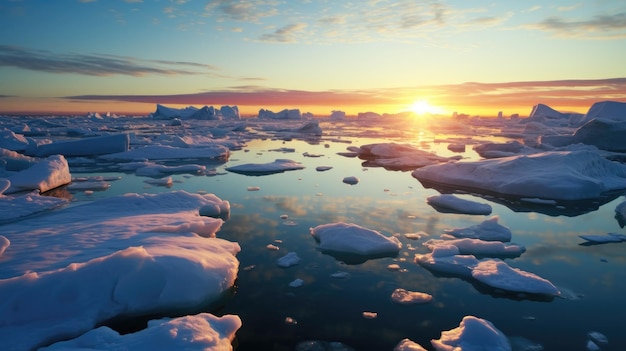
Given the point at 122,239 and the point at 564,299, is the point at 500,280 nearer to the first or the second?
the point at 564,299

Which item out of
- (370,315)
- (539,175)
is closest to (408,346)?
(370,315)

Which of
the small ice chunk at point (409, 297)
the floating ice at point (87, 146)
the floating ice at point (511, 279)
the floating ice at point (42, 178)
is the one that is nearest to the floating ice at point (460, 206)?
the floating ice at point (511, 279)

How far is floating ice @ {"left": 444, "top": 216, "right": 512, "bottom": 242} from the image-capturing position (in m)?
5.71

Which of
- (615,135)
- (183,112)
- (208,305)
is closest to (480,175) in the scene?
(208,305)

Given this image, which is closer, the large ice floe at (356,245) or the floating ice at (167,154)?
the large ice floe at (356,245)

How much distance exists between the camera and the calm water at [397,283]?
3297 mm

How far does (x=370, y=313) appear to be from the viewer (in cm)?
358

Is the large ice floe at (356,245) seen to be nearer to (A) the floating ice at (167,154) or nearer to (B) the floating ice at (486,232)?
(B) the floating ice at (486,232)

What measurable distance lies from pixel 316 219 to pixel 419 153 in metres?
10.3

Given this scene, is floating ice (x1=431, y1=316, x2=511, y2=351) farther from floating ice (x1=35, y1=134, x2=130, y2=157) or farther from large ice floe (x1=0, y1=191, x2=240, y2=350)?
floating ice (x1=35, y1=134, x2=130, y2=157)

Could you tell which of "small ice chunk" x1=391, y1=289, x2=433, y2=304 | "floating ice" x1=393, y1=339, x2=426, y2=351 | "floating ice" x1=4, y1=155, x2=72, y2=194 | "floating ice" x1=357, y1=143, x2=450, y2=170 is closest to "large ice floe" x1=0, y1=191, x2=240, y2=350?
"floating ice" x1=393, y1=339, x2=426, y2=351

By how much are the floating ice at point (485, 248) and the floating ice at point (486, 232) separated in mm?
353

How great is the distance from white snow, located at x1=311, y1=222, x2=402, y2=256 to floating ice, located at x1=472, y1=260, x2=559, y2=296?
1.19 metres

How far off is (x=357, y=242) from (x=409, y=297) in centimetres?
138
